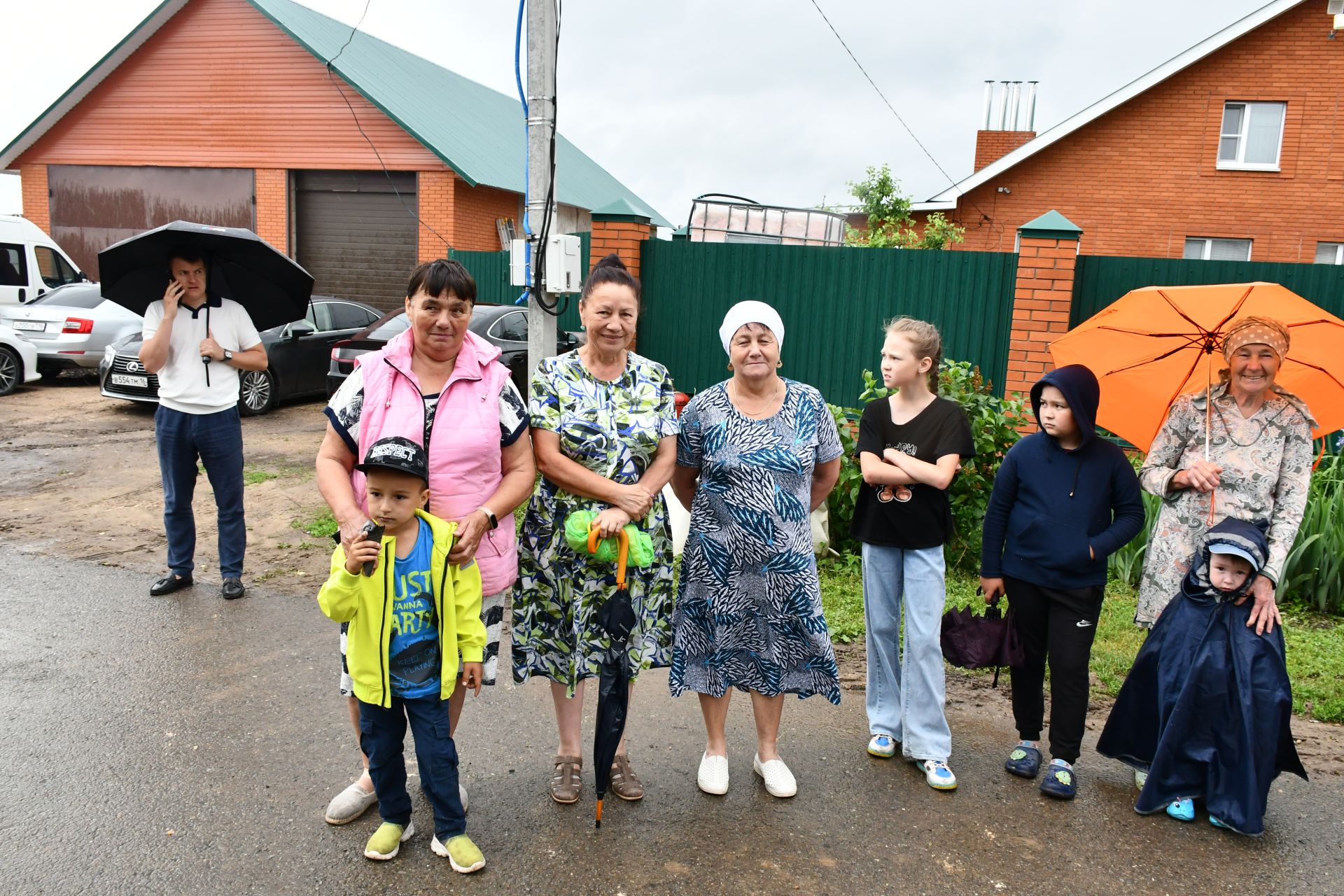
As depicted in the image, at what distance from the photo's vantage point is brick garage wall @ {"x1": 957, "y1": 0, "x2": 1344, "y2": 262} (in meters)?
19.3

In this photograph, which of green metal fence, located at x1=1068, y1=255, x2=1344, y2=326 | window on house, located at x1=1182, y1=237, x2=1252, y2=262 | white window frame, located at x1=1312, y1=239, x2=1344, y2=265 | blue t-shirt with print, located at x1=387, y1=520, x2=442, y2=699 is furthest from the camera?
window on house, located at x1=1182, y1=237, x2=1252, y2=262

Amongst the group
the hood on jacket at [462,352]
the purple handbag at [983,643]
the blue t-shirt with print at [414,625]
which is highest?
the hood on jacket at [462,352]

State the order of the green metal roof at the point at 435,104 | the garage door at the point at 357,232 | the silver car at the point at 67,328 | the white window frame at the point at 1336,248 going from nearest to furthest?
the silver car at the point at 67,328, the green metal roof at the point at 435,104, the garage door at the point at 357,232, the white window frame at the point at 1336,248

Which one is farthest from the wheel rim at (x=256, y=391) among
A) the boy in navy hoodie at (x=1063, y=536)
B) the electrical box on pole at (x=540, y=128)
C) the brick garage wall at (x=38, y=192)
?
the brick garage wall at (x=38, y=192)

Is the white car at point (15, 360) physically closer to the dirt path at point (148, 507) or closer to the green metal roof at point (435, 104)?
the dirt path at point (148, 507)

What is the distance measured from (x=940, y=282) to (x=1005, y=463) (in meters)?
5.57

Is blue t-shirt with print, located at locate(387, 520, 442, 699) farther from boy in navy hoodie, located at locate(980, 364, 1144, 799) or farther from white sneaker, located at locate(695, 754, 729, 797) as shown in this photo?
boy in navy hoodie, located at locate(980, 364, 1144, 799)

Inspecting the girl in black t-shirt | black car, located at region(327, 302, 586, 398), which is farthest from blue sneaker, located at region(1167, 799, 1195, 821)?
black car, located at region(327, 302, 586, 398)

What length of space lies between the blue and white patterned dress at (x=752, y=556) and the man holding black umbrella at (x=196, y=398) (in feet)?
10.6

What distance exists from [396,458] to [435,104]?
20.9 metres

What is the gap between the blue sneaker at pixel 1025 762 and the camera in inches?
144

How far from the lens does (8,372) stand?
13.4 m

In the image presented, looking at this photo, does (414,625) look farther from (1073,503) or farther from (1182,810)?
(1182,810)

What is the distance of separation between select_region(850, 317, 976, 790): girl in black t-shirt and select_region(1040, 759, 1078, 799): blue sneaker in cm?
34
